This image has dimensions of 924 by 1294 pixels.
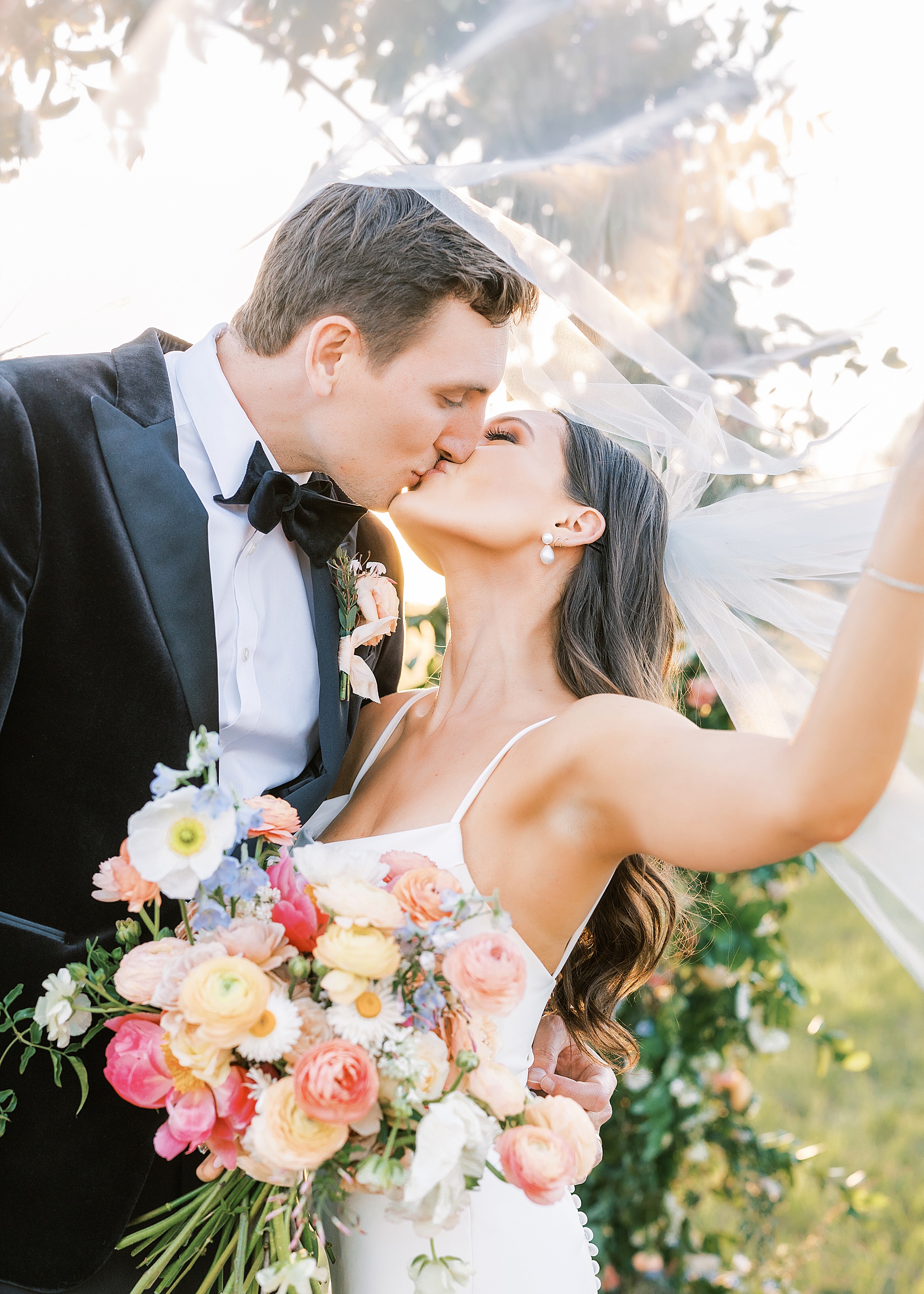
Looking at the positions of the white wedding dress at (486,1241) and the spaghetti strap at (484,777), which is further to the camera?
the spaghetti strap at (484,777)

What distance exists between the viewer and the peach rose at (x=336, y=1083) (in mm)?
1547

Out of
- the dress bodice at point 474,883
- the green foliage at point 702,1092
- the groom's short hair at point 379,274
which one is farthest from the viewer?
the green foliage at point 702,1092

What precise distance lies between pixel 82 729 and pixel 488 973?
3.03ft

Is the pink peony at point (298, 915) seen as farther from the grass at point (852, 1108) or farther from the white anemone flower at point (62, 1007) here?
the grass at point (852, 1108)

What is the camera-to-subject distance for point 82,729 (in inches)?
82.0

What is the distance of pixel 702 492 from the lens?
2373 millimetres

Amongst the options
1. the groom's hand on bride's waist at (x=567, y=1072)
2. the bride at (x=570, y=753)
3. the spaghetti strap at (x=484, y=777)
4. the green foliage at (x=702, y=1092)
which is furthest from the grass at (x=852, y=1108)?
the spaghetti strap at (x=484, y=777)

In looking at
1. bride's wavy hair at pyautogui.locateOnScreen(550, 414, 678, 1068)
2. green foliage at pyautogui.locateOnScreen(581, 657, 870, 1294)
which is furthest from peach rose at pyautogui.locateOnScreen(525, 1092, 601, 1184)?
green foliage at pyautogui.locateOnScreen(581, 657, 870, 1294)

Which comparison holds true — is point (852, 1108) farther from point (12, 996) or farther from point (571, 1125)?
point (12, 996)

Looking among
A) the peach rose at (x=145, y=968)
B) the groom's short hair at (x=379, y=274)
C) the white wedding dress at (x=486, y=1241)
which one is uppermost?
the groom's short hair at (x=379, y=274)

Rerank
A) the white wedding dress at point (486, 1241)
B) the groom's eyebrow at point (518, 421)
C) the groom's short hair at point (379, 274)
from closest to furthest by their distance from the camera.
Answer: the white wedding dress at point (486, 1241), the groom's short hair at point (379, 274), the groom's eyebrow at point (518, 421)

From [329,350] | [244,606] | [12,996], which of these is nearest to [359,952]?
[12,996]

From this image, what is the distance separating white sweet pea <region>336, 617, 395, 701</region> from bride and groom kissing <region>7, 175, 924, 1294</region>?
4 centimetres

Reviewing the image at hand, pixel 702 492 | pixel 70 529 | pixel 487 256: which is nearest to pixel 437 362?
pixel 487 256
